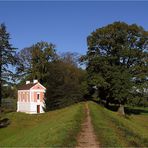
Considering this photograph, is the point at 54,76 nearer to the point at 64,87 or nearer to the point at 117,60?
the point at 64,87

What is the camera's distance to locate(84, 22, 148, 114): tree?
60.8 metres

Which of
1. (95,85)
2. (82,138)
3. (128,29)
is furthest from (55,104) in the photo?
(82,138)

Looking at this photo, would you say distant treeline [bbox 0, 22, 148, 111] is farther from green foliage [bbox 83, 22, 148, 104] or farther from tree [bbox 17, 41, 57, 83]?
tree [bbox 17, 41, 57, 83]

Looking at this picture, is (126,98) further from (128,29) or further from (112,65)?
(128,29)

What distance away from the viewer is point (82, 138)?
57.7 feet

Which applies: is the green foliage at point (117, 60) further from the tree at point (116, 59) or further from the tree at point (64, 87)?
the tree at point (64, 87)

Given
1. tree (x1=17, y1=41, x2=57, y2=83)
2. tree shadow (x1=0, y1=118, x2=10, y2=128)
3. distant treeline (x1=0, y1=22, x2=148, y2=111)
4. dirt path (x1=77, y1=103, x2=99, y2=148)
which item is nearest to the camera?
dirt path (x1=77, y1=103, x2=99, y2=148)

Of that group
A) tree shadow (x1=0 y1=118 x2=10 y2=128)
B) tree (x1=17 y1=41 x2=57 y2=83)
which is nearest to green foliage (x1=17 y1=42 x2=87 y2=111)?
tree (x1=17 y1=41 x2=57 y2=83)

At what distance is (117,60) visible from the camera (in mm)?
63844

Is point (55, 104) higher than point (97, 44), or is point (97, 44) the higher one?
point (97, 44)

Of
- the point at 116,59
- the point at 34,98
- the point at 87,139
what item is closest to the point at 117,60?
the point at 116,59

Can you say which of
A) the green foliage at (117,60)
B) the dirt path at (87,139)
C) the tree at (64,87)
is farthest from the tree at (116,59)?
the dirt path at (87,139)

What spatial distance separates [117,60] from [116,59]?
19.3 inches

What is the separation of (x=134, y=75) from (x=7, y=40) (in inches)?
878
